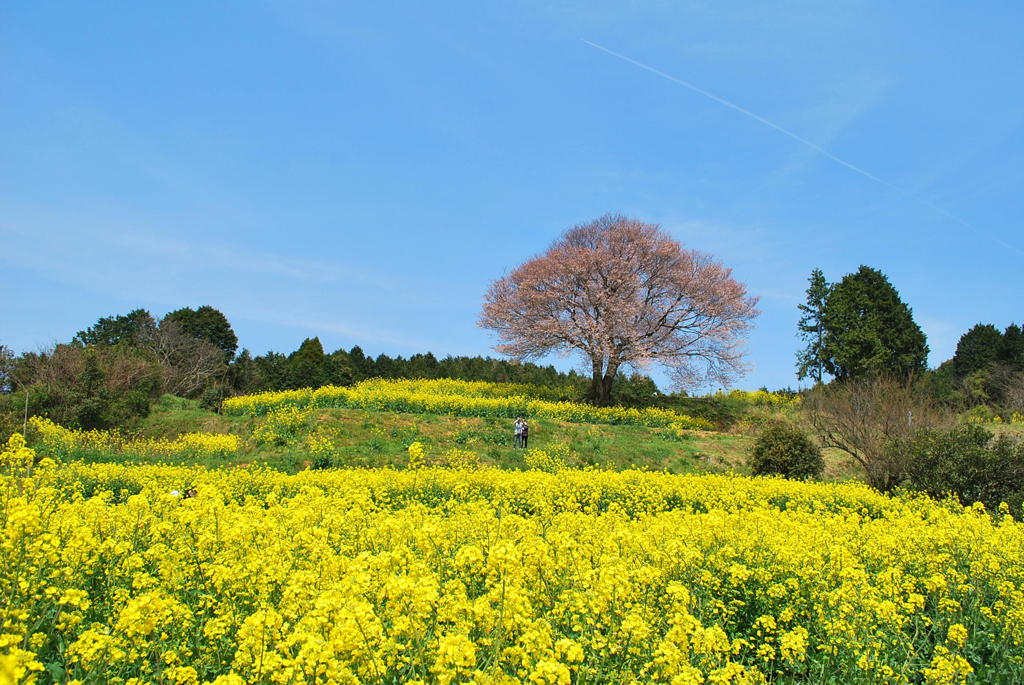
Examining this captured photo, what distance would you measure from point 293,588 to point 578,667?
5.05ft

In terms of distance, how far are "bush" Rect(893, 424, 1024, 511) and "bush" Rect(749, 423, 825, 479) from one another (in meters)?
2.65

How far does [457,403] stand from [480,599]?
20.5 meters

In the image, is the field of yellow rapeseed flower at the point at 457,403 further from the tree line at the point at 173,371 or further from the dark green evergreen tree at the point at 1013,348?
the dark green evergreen tree at the point at 1013,348

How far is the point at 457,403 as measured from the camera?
23844 millimetres

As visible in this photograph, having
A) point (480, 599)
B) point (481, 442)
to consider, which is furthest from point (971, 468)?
point (480, 599)

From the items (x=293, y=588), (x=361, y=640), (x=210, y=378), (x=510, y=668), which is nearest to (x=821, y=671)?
(x=510, y=668)

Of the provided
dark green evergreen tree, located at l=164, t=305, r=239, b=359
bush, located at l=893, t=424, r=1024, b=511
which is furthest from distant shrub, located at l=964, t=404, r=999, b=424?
dark green evergreen tree, located at l=164, t=305, r=239, b=359

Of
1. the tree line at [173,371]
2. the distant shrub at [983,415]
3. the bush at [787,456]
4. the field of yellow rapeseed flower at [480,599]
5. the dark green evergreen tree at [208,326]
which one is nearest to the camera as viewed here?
the field of yellow rapeseed flower at [480,599]

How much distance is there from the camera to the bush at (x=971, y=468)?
1348 cm

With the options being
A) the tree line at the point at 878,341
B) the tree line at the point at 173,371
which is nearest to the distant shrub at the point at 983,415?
the tree line at the point at 878,341

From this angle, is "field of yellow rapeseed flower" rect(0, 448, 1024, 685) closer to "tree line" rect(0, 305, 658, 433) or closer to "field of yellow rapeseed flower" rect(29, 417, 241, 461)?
"field of yellow rapeseed flower" rect(29, 417, 241, 461)

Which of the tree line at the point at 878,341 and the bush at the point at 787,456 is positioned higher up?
the tree line at the point at 878,341

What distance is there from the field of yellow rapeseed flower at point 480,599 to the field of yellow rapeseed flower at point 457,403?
16.2 meters

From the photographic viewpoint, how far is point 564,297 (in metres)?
30.7
